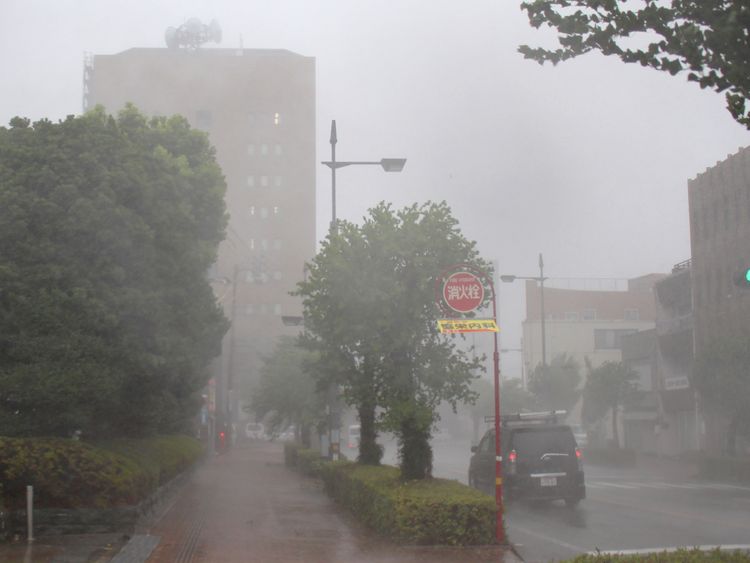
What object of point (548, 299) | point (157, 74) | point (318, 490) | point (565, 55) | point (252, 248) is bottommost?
point (318, 490)

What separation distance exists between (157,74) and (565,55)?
97.9 meters

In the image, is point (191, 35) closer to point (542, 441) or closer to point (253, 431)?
point (253, 431)

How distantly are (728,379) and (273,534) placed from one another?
981 inches

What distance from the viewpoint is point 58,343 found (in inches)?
621

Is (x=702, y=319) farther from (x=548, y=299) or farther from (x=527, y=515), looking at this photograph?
(x=548, y=299)

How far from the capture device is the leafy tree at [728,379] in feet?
115

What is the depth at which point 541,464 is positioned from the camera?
2044cm

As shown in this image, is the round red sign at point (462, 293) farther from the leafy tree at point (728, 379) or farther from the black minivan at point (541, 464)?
the leafy tree at point (728, 379)

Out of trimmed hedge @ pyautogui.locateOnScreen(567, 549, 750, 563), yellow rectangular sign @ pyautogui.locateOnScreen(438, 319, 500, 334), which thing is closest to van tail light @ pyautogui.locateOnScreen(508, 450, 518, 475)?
yellow rectangular sign @ pyautogui.locateOnScreen(438, 319, 500, 334)

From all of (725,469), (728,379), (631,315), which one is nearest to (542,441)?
(725,469)

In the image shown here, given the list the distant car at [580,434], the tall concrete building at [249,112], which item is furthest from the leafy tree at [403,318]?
the tall concrete building at [249,112]

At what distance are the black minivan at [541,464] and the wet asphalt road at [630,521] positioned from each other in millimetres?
327

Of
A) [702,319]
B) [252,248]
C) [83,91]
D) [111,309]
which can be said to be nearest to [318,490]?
[111,309]

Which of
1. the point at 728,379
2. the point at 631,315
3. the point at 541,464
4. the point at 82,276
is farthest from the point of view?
the point at 631,315
